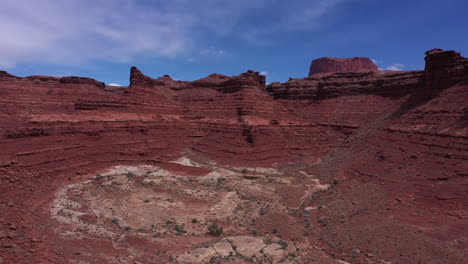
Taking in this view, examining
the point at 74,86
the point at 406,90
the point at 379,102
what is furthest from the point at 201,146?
the point at 406,90

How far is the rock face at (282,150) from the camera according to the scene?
46.0 ft

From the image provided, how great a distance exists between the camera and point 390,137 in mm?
29828

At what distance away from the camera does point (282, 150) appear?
1348 inches

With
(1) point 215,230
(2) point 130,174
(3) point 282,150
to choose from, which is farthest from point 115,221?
(3) point 282,150

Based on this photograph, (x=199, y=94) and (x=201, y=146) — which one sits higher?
(x=199, y=94)

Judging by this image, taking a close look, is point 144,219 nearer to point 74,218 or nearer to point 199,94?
point 74,218

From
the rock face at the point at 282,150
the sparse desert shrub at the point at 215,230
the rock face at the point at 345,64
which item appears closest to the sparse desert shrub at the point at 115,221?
the rock face at the point at 282,150

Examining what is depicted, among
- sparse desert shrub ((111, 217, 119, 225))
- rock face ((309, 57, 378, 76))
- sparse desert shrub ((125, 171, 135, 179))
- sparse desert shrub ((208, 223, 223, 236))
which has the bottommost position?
sparse desert shrub ((208, 223, 223, 236))

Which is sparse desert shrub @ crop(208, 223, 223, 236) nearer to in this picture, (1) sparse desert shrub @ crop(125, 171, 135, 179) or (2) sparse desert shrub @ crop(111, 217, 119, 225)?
(2) sparse desert shrub @ crop(111, 217, 119, 225)

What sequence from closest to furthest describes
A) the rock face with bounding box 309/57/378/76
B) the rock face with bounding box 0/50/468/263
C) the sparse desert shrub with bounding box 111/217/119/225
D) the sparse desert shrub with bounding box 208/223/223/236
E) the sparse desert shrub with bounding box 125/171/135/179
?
the rock face with bounding box 0/50/468/263 → the sparse desert shrub with bounding box 208/223/223/236 → the sparse desert shrub with bounding box 111/217/119/225 → the sparse desert shrub with bounding box 125/171/135/179 → the rock face with bounding box 309/57/378/76

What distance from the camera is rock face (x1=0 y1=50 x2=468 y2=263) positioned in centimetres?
1402

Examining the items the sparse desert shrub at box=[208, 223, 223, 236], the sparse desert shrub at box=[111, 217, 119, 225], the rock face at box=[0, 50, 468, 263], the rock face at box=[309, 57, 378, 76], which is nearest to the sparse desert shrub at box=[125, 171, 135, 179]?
the rock face at box=[0, 50, 468, 263]

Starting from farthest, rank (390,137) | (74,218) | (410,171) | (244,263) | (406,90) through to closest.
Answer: (406,90) → (390,137) → (410,171) → (74,218) → (244,263)

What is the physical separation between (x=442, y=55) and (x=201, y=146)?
2922 centimetres
